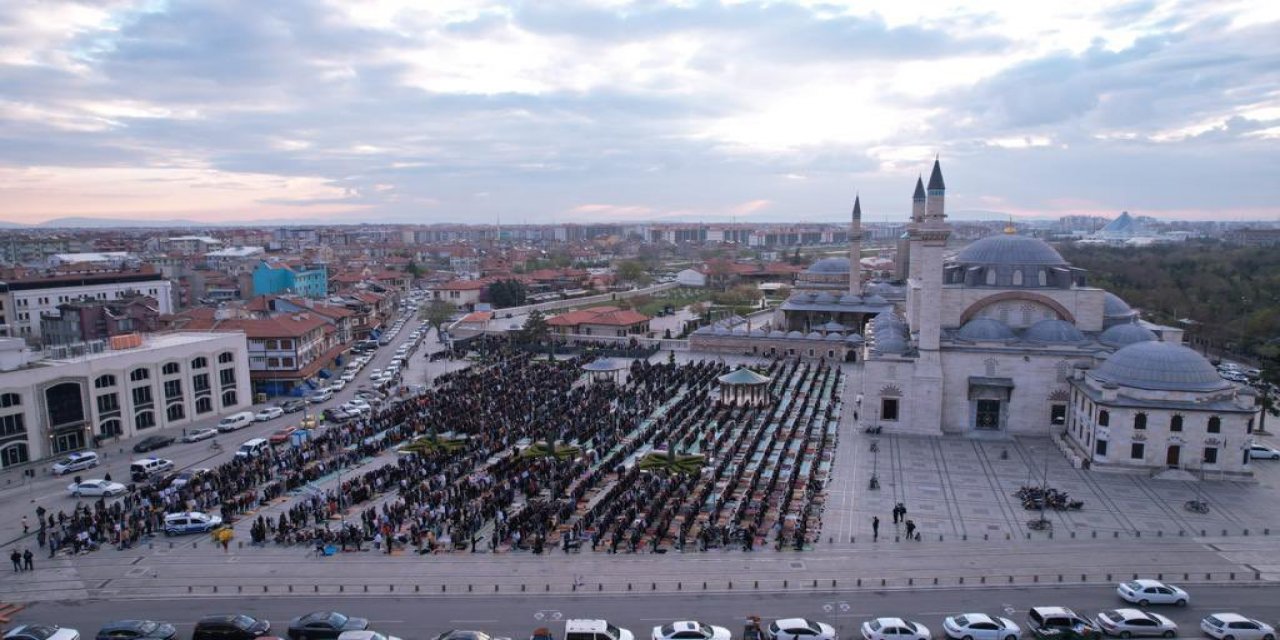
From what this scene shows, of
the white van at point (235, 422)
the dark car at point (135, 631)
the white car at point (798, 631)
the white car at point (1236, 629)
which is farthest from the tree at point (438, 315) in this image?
the white car at point (1236, 629)

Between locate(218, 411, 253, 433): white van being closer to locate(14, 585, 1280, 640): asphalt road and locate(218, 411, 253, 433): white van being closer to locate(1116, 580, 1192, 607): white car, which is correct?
locate(14, 585, 1280, 640): asphalt road

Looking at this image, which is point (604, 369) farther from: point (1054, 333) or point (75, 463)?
point (75, 463)

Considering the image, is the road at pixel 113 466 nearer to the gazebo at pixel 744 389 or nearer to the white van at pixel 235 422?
the white van at pixel 235 422

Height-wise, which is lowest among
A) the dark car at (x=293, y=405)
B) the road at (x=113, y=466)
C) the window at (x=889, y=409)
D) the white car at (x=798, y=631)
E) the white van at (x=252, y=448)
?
the road at (x=113, y=466)

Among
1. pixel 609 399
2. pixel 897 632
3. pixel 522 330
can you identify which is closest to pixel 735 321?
pixel 522 330

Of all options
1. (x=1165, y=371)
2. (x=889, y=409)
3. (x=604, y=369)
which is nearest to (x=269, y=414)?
(x=604, y=369)

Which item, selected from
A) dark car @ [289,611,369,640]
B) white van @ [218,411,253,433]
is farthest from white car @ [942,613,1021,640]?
white van @ [218,411,253,433]

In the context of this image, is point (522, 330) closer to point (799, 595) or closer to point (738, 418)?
point (738, 418)
